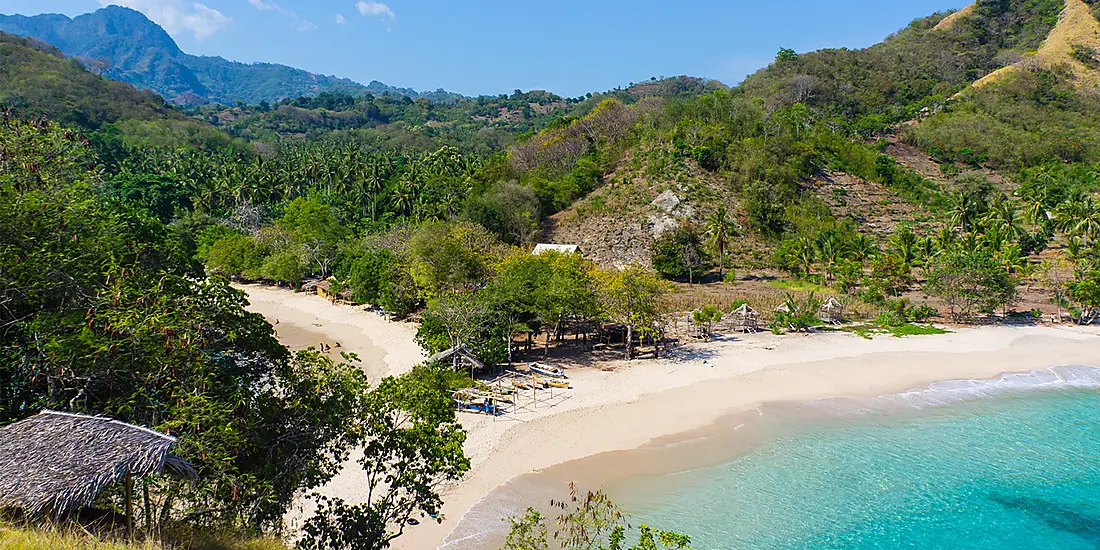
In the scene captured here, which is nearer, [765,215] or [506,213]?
[506,213]

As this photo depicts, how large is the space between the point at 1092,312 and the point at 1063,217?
68.4ft

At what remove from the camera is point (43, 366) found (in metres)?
9.95

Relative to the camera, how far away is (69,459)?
27.7 feet

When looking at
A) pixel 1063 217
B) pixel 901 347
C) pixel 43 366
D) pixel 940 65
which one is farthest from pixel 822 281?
pixel 940 65

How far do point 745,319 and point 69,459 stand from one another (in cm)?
3573

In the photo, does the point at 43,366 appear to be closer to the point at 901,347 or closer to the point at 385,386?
the point at 385,386

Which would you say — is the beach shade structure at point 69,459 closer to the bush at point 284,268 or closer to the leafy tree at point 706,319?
the leafy tree at point 706,319

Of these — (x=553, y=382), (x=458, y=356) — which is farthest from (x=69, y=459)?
(x=553, y=382)

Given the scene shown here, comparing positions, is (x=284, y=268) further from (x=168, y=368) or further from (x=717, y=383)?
(x=168, y=368)

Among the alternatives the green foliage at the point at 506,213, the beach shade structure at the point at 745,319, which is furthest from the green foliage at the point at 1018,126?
the beach shade structure at the point at 745,319

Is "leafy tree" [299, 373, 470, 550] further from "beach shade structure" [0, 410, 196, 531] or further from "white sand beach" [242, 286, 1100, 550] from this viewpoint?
"white sand beach" [242, 286, 1100, 550]

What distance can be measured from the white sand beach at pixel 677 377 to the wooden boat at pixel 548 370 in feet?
2.28

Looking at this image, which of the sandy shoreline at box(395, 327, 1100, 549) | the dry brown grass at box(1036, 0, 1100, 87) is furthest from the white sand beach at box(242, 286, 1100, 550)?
the dry brown grass at box(1036, 0, 1100, 87)

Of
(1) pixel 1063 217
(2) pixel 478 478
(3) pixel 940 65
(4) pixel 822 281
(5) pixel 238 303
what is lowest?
(2) pixel 478 478
